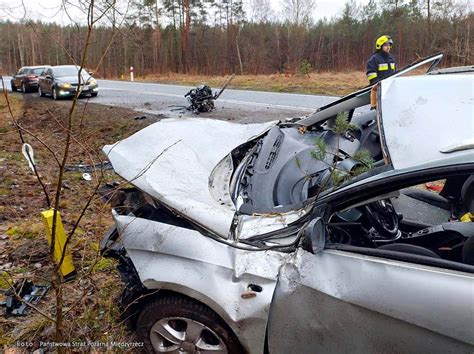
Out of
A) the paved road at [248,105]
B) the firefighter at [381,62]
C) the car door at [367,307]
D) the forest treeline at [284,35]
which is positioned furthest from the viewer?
the forest treeline at [284,35]

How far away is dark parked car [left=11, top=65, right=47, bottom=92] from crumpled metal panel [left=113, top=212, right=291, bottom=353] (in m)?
20.3

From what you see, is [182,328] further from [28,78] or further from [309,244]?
[28,78]

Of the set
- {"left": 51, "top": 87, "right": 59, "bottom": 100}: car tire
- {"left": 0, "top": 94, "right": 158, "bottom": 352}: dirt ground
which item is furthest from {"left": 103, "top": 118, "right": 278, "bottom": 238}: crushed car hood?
{"left": 51, "top": 87, "right": 59, "bottom": 100}: car tire

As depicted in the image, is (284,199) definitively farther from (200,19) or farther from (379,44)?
(200,19)

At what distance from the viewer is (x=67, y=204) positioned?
198 inches

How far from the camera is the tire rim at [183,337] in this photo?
212 cm

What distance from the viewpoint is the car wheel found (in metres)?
2.06

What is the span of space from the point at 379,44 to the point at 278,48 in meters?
26.1

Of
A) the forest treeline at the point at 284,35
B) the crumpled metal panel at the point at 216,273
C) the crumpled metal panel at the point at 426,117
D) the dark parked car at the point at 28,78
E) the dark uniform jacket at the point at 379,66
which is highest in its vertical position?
the forest treeline at the point at 284,35

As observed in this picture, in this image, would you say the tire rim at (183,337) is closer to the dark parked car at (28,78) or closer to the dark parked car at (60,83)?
the dark parked car at (60,83)

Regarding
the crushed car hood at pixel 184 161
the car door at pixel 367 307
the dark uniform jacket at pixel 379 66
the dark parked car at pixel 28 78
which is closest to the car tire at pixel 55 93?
the dark parked car at pixel 28 78

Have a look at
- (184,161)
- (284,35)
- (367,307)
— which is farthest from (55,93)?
(284,35)

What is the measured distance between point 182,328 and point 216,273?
48 cm

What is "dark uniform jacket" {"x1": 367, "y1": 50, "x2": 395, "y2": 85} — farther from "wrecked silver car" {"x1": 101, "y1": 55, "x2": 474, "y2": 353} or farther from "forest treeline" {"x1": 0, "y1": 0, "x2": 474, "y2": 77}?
"forest treeline" {"x1": 0, "y1": 0, "x2": 474, "y2": 77}
